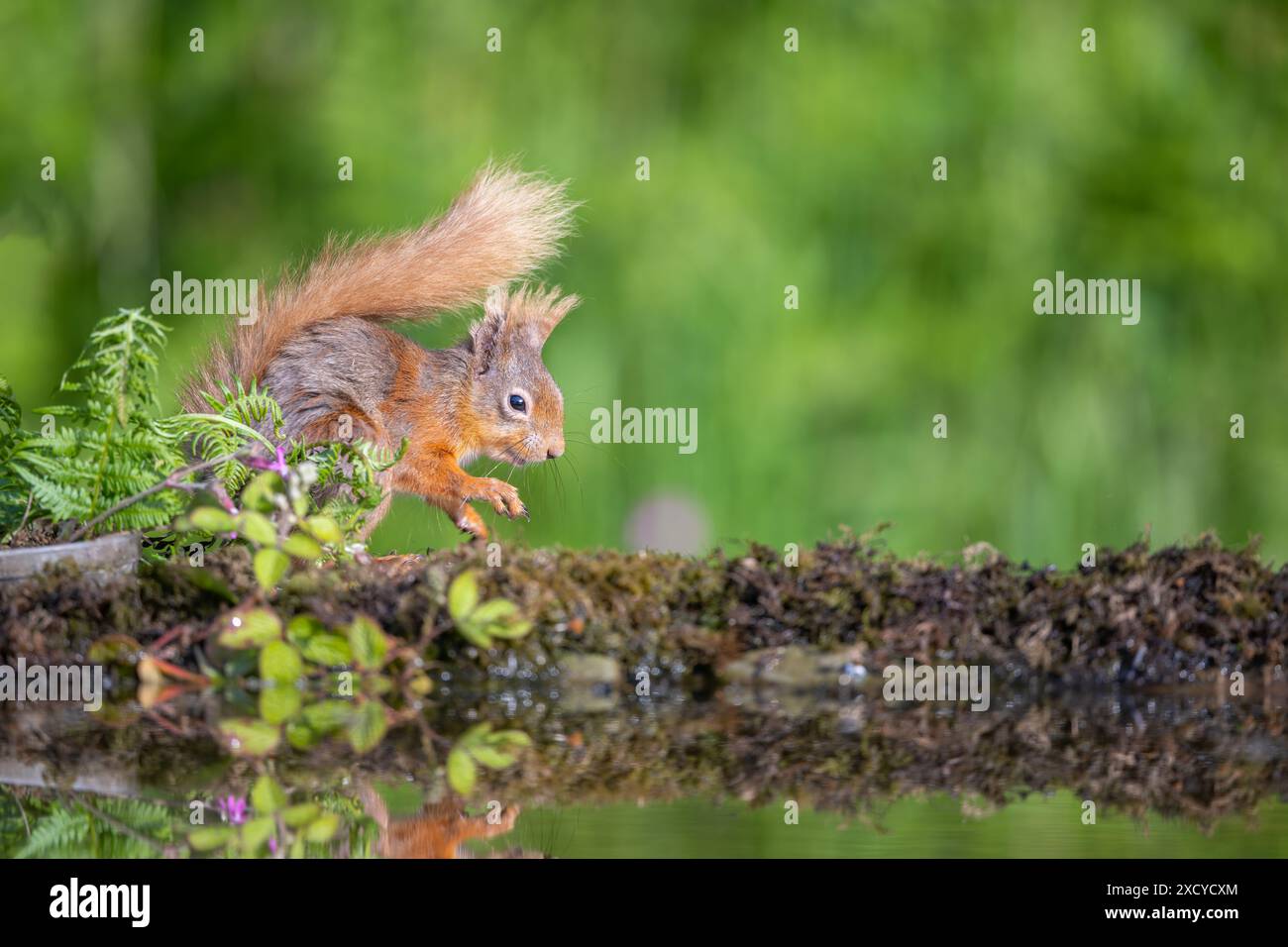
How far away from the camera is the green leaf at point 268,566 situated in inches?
99.0

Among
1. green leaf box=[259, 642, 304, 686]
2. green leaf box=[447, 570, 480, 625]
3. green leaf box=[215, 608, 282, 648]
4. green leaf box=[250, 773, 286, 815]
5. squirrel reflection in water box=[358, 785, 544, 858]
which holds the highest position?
green leaf box=[447, 570, 480, 625]

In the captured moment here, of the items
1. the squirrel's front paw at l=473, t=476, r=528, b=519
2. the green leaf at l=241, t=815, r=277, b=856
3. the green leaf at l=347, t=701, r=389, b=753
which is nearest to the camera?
the green leaf at l=241, t=815, r=277, b=856

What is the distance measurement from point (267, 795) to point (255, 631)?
774 millimetres

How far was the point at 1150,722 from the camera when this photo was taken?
2.27 metres

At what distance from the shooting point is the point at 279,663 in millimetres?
2455

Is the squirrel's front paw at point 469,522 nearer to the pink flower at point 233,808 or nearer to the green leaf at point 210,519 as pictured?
the green leaf at point 210,519

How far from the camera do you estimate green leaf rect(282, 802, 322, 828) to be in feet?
5.22

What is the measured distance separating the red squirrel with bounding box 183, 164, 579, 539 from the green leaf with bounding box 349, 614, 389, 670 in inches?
53.2

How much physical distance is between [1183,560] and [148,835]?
1990mm

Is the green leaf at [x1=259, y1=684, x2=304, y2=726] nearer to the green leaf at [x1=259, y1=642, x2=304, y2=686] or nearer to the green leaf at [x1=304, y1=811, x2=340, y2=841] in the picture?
the green leaf at [x1=259, y1=642, x2=304, y2=686]

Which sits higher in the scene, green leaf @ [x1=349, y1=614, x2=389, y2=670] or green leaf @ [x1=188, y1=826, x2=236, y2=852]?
green leaf @ [x1=349, y1=614, x2=389, y2=670]

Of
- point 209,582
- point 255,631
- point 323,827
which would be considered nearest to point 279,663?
point 255,631

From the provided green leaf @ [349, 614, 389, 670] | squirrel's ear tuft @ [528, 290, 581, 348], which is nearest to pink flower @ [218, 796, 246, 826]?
green leaf @ [349, 614, 389, 670]

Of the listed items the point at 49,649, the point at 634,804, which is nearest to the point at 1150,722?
the point at 634,804
